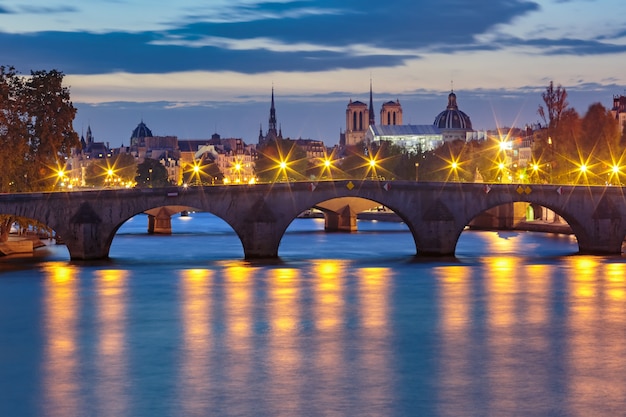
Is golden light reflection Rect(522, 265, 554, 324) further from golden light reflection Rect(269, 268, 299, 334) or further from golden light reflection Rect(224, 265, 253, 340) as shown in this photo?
golden light reflection Rect(224, 265, 253, 340)

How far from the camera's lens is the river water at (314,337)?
41375 millimetres

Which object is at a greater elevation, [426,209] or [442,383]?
[426,209]

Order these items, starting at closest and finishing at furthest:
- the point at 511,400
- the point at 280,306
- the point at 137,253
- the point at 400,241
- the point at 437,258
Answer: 1. the point at 511,400
2. the point at 280,306
3. the point at 437,258
4. the point at 137,253
5. the point at 400,241

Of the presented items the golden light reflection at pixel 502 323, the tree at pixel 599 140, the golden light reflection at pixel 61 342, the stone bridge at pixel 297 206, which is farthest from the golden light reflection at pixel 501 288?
the tree at pixel 599 140

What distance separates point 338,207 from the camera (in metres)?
133

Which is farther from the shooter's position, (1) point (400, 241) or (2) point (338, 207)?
(2) point (338, 207)

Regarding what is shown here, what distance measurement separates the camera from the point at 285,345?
167 feet

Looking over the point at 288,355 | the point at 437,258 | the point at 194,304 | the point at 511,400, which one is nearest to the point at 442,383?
the point at 511,400

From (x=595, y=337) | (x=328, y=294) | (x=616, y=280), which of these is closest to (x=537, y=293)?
(x=616, y=280)

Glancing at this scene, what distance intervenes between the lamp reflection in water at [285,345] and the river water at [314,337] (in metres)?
0.11

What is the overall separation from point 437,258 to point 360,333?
3131cm

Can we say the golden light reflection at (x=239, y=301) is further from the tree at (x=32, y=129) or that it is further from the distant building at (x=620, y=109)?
the distant building at (x=620, y=109)

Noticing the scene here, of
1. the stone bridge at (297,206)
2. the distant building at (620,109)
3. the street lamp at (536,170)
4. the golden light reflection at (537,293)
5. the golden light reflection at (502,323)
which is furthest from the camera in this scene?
the distant building at (620,109)

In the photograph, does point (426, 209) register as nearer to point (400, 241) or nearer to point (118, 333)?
point (400, 241)
